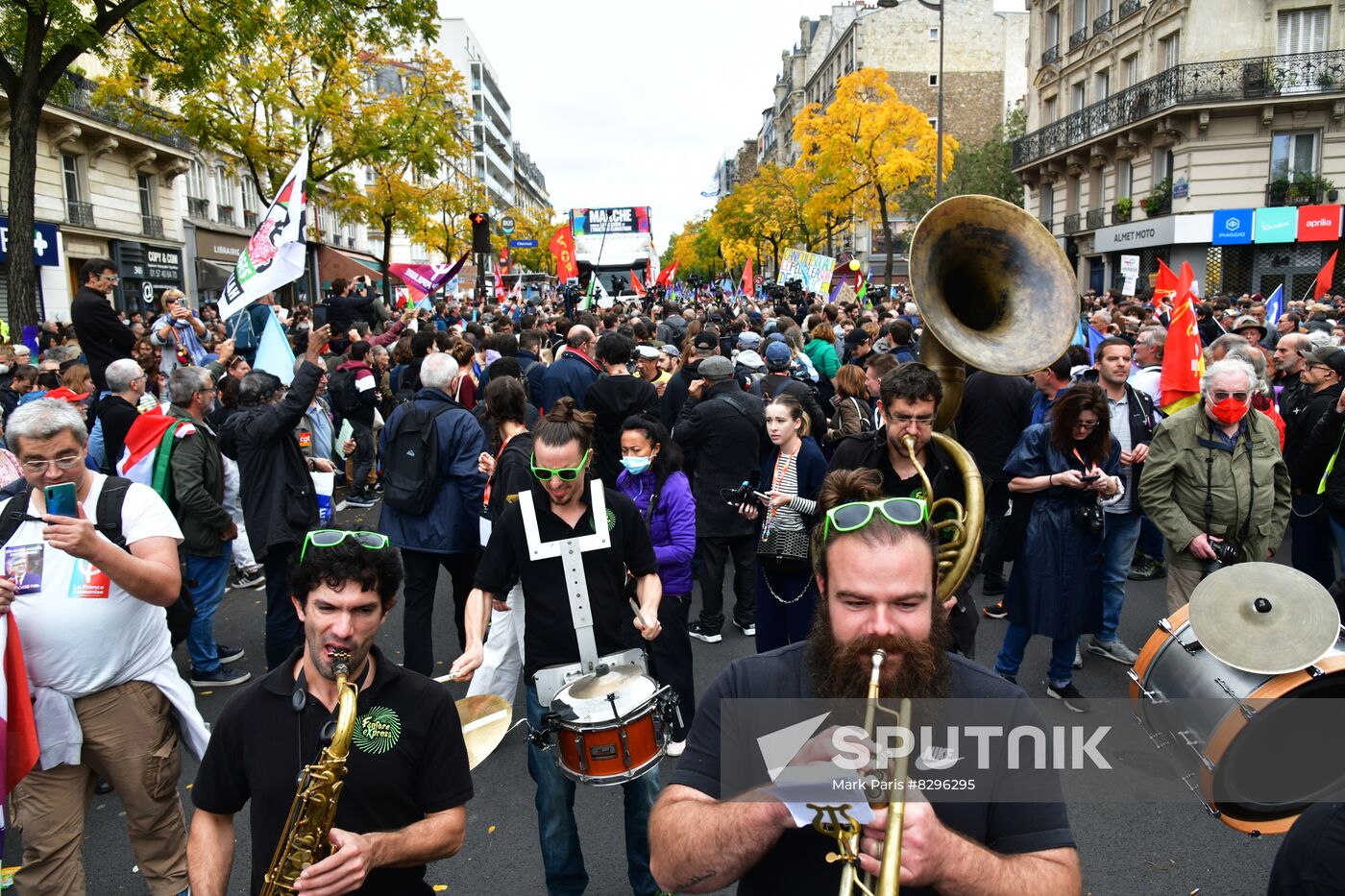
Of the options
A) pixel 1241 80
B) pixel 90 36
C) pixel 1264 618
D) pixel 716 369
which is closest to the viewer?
pixel 1264 618

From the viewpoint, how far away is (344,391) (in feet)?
32.4

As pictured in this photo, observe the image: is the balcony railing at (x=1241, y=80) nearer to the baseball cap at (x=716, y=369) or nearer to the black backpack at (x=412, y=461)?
the baseball cap at (x=716, y=369)

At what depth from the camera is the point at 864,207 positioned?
3438 cm

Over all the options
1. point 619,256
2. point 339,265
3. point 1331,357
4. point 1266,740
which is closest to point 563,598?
point 1266,740

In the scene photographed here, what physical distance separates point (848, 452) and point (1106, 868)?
2.01m

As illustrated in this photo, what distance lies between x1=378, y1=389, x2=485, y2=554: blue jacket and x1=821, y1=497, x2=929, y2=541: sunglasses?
143 inches

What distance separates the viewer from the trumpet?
1.43 metres

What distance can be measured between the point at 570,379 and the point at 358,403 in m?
3.26

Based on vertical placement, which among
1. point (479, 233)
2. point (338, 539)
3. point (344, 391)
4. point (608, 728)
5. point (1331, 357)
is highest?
point (479, 233)

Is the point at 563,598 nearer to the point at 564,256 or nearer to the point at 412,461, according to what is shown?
the point at 412,461

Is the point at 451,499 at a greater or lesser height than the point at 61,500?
lesser

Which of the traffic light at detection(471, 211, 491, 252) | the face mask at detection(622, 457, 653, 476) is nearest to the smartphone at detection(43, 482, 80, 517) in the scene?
the face mask at detection(622, 457, 653, 476)

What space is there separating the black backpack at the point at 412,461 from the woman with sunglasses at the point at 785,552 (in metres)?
1.81

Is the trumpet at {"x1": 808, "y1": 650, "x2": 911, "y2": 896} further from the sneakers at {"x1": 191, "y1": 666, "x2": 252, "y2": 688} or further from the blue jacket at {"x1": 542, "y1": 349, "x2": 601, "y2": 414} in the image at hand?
the blue jacket at {"x1": 542, "y1": 349, "x2": 601, "y2": 414}
